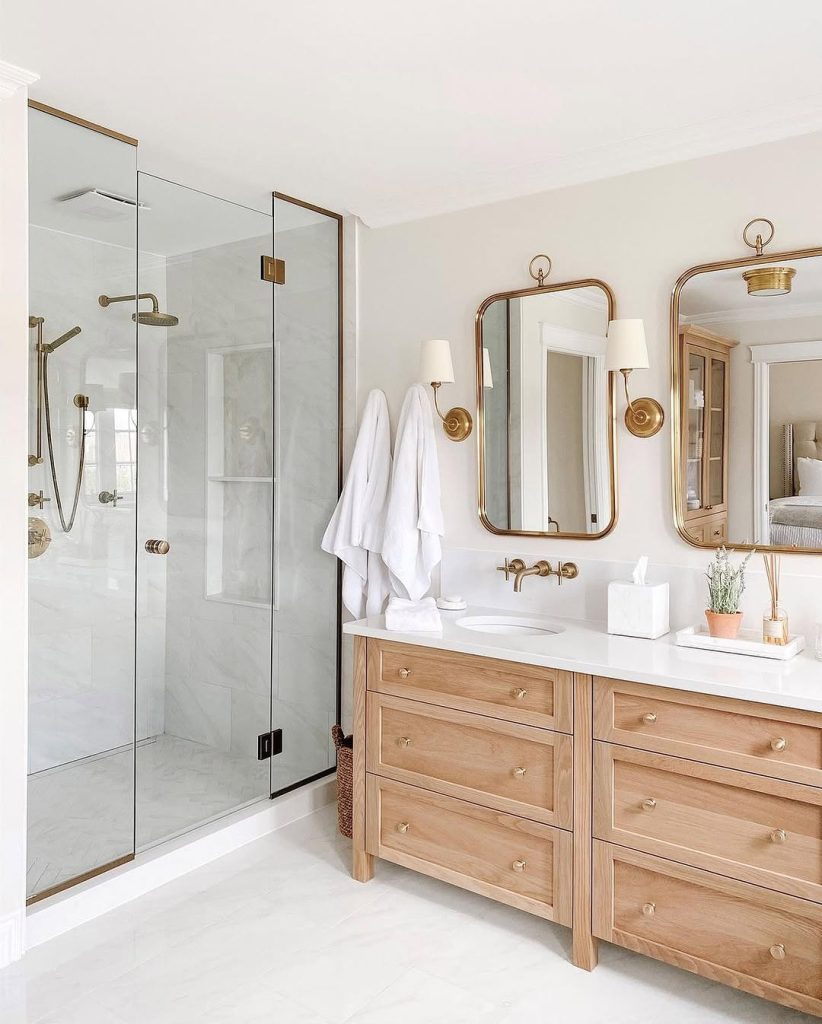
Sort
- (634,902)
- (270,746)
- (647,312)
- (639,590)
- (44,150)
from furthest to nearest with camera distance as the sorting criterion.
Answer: (270,746)
(647,312)
(639,590)
(44,150)
(634,902)

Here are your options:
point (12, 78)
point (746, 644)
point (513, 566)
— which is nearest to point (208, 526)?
point (513, 566)

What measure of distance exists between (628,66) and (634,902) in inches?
85.7

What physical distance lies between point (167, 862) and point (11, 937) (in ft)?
1.77

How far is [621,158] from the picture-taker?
2623 millimetres

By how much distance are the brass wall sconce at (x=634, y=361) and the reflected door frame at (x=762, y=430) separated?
29cm

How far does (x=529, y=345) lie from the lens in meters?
2.88

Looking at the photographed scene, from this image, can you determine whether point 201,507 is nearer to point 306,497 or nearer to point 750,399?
point 306,497

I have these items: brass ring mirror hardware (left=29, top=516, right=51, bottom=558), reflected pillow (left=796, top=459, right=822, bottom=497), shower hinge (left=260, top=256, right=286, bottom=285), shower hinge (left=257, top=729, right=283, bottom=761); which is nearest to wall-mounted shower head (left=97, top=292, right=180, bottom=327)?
shower hinge (left=260, top=256, right=286, bottom=285)

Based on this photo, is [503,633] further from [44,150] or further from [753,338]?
[44,150]

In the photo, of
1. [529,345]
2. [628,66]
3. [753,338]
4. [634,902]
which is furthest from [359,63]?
[634,902]

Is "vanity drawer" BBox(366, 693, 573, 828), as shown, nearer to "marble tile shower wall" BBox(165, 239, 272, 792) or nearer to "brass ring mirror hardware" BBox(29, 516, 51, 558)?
"marble tile shower wall" BBox(165, 239, 272, 792)

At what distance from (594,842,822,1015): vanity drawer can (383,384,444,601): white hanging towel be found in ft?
3.91

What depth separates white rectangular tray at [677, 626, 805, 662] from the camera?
221 centimetres

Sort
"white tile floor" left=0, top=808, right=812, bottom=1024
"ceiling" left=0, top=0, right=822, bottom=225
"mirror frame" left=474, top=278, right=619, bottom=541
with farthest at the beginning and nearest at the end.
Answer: "mirror frame" left=474, top=278, right=619, bottom=541 → "white tile floor" left=0, top=808, right=812, bottom=1024 → "ceiling" left=0, top=0, right=822, bottom=225
